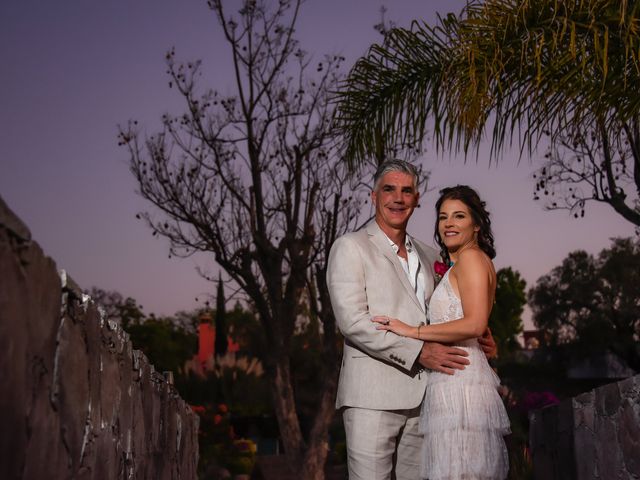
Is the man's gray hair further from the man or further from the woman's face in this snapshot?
the woman's face

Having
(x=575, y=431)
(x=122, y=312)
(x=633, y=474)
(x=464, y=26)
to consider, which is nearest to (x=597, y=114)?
(x=464, y=26)

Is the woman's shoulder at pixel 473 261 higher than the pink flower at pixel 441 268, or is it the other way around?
the pink flower at pixel 441 268

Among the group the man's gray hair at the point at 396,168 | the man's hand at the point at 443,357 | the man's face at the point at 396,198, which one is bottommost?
the man's hand at the point at 443,357

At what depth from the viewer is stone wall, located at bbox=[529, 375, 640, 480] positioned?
178 inches

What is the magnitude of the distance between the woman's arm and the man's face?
20.9 inches

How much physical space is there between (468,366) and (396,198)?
1.02 meters

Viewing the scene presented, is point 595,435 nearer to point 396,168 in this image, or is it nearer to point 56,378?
point 396,168

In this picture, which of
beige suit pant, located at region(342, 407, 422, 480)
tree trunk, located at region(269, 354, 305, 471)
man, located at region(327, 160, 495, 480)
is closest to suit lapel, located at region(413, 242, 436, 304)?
man, located at region(327, 160, 495, 480)

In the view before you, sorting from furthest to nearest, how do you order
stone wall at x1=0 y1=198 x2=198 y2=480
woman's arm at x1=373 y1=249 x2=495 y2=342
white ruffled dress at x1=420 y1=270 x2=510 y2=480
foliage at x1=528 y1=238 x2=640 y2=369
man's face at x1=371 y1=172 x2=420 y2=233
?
foliage at x1=528 y1=238 x2=640 y2=369
man's face at x1=371 y1=172 x2=420 y2=233
woman's arm at x1=373 y1=249 x2=495 y2=342
white ruffled dress at x1=420 y1=270 x2=510 y2=480
stone wall at x1=0 y1=198 x2=198 y2=480

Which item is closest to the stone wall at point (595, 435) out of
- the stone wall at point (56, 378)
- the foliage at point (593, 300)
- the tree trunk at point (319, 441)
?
the stone wall at point (56, 378)

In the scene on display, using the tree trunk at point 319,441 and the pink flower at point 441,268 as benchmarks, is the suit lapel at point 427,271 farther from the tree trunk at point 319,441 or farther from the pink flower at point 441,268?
the tree trunk at point 319,441

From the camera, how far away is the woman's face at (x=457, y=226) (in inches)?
170

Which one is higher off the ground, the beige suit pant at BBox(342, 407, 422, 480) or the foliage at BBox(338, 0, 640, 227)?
the foliage at BBox(338, 0, 640, 227)

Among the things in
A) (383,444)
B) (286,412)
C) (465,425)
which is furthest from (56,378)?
(286,412)
